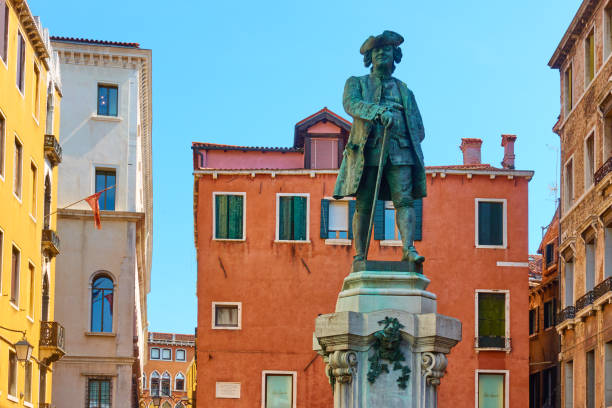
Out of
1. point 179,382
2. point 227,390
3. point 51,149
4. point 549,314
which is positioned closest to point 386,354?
point 51,149

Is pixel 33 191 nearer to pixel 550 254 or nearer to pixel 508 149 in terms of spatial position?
pixel 508 149

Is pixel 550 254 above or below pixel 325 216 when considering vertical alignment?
below

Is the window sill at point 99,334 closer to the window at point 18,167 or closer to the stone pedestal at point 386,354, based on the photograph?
the window at point 18,167

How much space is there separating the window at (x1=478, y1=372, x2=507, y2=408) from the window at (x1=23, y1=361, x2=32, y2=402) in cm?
1714

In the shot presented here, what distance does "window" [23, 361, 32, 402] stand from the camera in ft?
131

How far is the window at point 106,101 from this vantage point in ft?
173

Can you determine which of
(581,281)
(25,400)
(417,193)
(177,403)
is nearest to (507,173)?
(581,281)

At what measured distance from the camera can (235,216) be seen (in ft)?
157

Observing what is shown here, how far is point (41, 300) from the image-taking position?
42.6 m

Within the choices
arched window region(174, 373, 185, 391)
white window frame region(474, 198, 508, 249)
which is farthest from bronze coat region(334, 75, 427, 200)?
arched window region(174, 373, 185, 391)

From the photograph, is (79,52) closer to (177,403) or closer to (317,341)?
(317,341)

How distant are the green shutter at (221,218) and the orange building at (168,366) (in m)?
89.6

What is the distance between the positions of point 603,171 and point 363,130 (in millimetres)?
24631

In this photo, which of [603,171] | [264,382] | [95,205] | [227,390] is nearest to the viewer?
[603,171]
